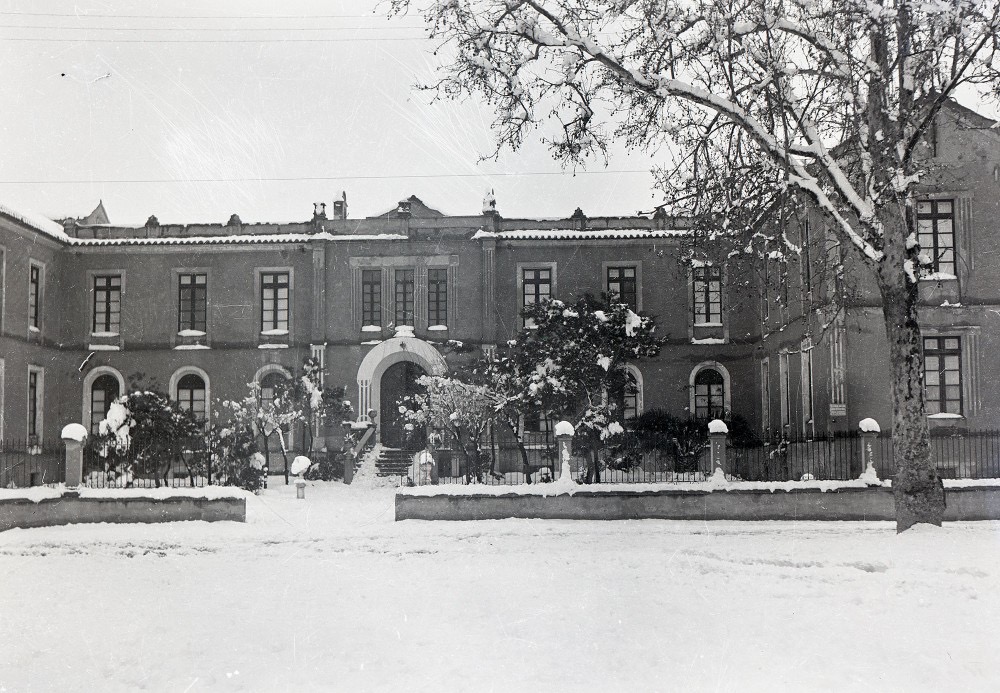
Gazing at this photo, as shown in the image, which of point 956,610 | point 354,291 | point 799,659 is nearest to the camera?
point 799,659

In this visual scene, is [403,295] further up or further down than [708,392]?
further up

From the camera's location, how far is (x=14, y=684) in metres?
5.80

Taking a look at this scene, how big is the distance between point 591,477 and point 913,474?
18.8 ft

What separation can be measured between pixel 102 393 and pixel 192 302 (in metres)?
3.32

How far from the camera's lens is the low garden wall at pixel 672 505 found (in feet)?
42.7

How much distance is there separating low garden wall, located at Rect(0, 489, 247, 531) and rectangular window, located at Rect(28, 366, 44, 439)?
30.7 ft

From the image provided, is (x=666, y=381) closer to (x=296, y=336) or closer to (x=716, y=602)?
(x=296, y=336)

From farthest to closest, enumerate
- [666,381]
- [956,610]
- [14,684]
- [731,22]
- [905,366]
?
[666,381]
[905,366]
[731,22]
[956,610]
[14,684]

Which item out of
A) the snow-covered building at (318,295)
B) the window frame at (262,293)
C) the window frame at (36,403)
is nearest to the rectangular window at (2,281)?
the window frame at (36,403)

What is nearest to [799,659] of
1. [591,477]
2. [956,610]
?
[956,610]

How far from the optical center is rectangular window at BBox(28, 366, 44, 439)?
21.5 m

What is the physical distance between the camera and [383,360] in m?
23.3

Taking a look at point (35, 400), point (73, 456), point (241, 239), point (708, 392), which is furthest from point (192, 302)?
point (708, 392)

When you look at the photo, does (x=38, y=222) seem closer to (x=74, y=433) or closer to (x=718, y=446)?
(x=74, y=433)
